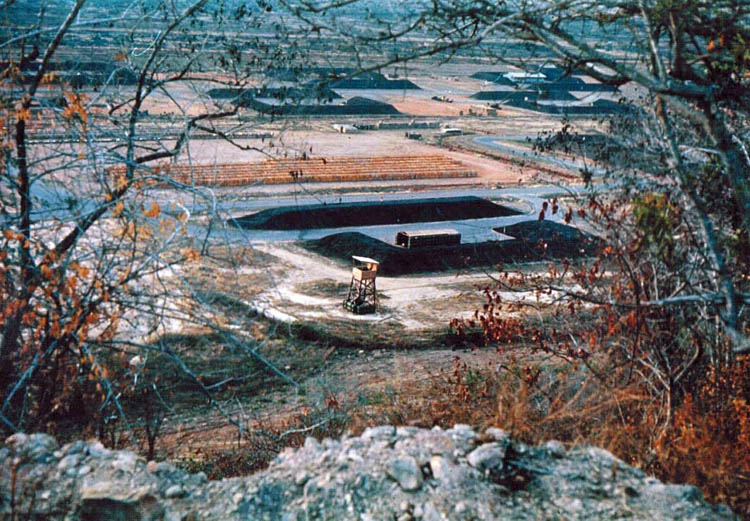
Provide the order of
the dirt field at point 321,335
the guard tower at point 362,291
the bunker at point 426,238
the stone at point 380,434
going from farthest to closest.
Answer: the bunker at point 426,238, the guard tower at point 362,291, the dirt field at point 321,335, the stone at point 380,434

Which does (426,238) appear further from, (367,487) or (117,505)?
(117,505)

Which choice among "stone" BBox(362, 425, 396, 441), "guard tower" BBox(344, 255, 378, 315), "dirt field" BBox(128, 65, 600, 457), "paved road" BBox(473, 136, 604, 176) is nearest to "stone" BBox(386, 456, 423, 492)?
"stone" BBox(362, 425, 396, 441)

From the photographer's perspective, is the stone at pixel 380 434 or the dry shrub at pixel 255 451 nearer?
the stone at pixel 380 434

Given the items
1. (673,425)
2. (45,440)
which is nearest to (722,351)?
(673,425)

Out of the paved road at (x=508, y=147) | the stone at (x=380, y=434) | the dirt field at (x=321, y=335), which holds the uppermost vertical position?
the paved road at (x=508, y=147)

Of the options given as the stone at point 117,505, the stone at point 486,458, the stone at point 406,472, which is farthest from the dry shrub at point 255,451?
the stone at point 117,505

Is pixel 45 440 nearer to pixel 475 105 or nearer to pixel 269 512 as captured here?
pixel 269 512

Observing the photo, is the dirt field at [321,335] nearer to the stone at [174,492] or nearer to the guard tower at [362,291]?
the guard tower at [362,291]
